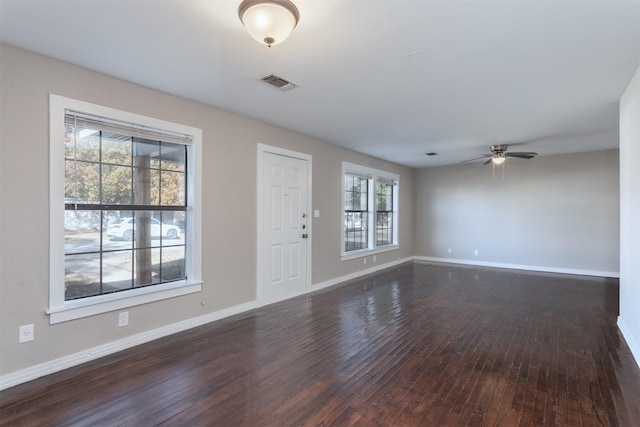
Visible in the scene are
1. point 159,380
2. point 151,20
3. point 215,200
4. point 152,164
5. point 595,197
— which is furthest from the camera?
point 595,197

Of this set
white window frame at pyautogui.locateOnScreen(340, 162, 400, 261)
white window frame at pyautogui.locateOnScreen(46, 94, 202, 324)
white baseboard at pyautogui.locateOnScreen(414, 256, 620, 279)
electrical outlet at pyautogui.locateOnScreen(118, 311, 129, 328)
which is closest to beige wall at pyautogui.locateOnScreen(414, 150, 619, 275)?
white baseboard at pyautogui.locateOnScreen(414, 256, 620, 279)

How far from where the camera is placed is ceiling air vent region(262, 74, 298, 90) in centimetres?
291

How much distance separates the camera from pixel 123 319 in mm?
3010

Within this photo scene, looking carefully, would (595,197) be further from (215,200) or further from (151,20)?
(151,20)

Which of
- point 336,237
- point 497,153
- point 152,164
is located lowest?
point 336,237

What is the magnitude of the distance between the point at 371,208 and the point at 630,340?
15.1ft

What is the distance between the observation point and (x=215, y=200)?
3791mm

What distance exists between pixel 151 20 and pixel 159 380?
259cm

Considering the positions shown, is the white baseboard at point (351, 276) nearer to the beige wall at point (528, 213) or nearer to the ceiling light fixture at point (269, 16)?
the beige wall at point (528, 213)

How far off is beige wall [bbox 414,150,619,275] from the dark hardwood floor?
9.41 feet

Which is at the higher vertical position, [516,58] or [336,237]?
[516,58]

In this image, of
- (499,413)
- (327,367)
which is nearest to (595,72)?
(499,413)

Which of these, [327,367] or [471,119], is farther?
[471,119]

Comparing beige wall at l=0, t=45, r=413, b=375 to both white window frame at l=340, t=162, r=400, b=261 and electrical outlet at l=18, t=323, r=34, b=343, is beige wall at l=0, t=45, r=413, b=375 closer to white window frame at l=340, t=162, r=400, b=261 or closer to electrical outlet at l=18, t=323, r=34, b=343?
electrical outlet at l=18, t=323, r=34, b=343
